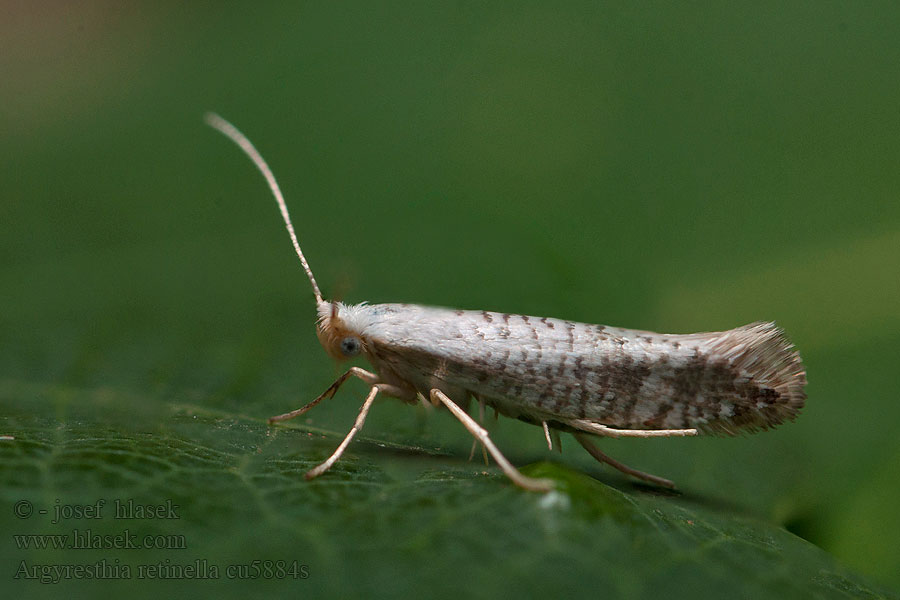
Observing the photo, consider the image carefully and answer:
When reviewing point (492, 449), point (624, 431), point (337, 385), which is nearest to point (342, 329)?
point (337, 385)

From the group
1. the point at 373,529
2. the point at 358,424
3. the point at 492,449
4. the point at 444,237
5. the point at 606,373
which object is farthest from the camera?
the point at 444,237

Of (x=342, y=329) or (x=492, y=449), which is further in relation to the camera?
(x=342, y=329)

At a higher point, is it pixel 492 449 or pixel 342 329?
pixel 342 329

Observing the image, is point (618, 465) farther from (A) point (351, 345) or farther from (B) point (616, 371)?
(A) point (351, 345)

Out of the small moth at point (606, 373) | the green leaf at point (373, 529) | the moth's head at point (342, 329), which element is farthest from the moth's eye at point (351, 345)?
the green leaf at point (373, 529)

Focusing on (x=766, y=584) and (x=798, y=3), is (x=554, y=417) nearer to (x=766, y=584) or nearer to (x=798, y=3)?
(x=766, y=584)

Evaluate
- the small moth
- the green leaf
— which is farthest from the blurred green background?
the small moth

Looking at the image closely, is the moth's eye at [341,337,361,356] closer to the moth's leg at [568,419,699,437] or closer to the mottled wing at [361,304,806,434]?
the mottled wing at [361,304,806,434]
